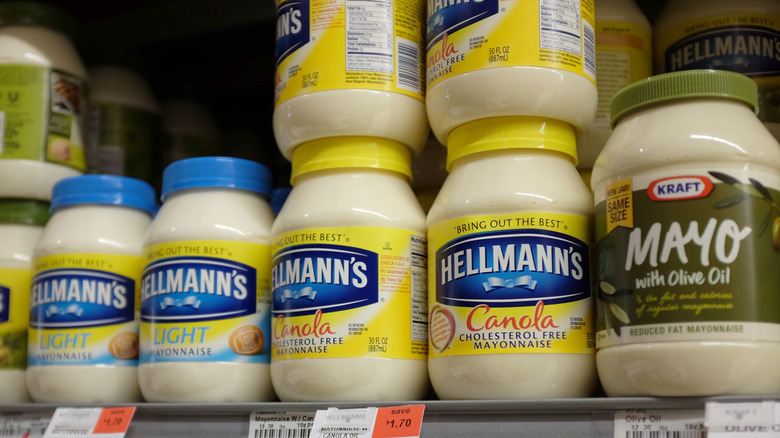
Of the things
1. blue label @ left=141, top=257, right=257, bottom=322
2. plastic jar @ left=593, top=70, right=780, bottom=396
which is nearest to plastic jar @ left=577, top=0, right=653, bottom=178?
plastic jar @ left=593, top=70, right=780, bottom=396

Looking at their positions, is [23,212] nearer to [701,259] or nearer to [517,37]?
[517,37]

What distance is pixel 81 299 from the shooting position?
1316 millimetres

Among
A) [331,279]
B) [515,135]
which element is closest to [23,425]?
[331,279]

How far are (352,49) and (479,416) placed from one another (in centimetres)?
52

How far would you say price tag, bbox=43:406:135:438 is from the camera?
1.19m

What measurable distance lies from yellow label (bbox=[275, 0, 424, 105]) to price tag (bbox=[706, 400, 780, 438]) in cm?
59

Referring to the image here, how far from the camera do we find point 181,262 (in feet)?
3.92

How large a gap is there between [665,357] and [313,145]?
564 millimetres

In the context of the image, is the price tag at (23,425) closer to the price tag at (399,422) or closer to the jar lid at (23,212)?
the jar lid at (23,212)

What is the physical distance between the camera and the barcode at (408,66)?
1.15 metres

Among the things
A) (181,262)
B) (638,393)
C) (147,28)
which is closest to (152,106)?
(147,28)

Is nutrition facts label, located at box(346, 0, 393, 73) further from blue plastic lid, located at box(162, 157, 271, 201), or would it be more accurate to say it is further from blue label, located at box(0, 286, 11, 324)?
blue label, located at box(0, 286, 11, 324)

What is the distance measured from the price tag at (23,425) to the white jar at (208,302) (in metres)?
0.20

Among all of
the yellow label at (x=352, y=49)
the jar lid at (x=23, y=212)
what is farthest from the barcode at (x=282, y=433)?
the jar lid at (x=23, y=212)
